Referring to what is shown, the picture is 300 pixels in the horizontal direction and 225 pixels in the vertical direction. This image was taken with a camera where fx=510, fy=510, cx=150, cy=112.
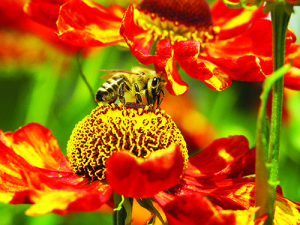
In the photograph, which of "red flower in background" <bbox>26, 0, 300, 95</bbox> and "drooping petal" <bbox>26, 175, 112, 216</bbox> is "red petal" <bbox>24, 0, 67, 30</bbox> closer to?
"red flower in background" <bbox>26, 0, 300, 95</bbox>

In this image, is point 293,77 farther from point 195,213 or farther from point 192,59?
point 195,213

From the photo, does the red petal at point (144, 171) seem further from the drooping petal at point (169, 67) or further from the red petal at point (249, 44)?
the red petal at point (249, 44)

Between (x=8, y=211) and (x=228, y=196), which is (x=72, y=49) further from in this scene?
(x=228, y=196)

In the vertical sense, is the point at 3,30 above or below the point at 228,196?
above

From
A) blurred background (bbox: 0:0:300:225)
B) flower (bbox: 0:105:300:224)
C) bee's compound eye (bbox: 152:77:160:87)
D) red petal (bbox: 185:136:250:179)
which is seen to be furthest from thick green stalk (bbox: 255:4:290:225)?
blurred background (bbox: 0:0:300:225)

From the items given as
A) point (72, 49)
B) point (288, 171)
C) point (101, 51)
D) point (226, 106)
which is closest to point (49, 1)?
point (101, 51)

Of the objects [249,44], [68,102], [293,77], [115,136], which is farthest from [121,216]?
[68,102]

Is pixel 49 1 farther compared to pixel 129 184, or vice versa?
pixel 49 1
